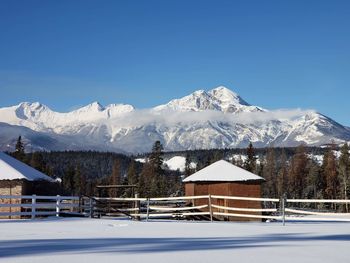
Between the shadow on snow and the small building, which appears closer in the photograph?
the shadow on snow

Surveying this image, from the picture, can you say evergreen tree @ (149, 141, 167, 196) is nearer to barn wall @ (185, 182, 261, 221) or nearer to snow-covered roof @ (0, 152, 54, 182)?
barn wall @ (185, 182, 261, 221)

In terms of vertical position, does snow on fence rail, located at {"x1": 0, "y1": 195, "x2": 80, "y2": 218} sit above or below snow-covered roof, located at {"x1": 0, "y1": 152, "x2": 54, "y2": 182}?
below

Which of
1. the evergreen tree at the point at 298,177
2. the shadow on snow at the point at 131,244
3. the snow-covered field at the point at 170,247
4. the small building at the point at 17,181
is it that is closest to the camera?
the snow-covered field at the point at 170,247

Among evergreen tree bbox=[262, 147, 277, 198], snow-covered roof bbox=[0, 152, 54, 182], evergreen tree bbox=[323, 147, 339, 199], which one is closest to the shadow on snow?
snow-covered roof bbox=[0, 152, 54, 182]

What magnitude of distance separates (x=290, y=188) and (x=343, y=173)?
74.6 ft

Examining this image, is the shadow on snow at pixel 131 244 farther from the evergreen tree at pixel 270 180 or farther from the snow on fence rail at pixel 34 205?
the evergreen tree at pixel 270 180

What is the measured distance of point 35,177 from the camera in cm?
3234

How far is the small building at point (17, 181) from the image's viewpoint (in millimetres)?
30406

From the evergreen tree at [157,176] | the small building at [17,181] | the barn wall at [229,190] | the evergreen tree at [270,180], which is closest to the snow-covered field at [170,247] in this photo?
the small building at [17,181]

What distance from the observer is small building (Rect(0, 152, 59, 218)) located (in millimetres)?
30406

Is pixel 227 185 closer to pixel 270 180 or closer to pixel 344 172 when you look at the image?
pixel 344 172

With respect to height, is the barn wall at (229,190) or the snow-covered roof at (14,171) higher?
the snow-covered roof at (14,171)

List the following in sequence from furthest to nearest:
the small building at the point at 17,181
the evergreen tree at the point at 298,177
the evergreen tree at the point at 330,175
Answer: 1. the evergreen tree at the point at 298,177
2. the evergreen tree at the point at 330,175
3. the small building at the point at 17,181

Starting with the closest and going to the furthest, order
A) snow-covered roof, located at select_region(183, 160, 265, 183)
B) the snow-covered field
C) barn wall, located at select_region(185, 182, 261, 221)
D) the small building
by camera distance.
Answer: the snow-covered field < the small building < barn wall, located at select_region(185, 182, 261, 221) < snow-covered roof, located at select_region(183, 160, 265, 183)
